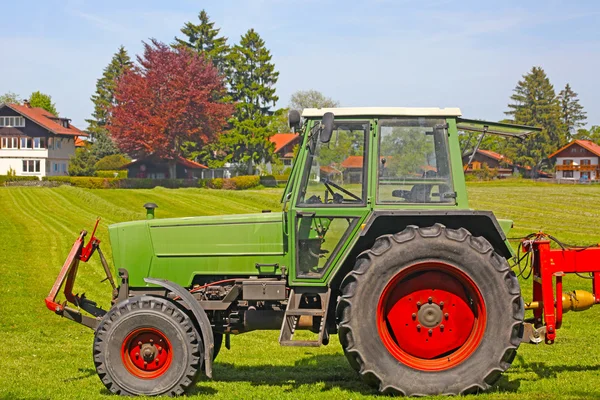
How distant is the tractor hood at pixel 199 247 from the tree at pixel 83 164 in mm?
74036

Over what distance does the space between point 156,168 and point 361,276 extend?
7616 cm

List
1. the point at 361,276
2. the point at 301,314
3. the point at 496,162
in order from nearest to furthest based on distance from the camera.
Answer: the point at 361,276 < the point at 301,314 < the point at 496,162

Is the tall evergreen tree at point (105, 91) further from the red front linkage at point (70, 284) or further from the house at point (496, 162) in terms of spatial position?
the red front linkage at point (70, 284)

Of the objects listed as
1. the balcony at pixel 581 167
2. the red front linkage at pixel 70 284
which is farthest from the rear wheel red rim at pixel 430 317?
the balcony at pixel 581 167

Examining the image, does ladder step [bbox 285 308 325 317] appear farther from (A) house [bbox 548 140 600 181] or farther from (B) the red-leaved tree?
(A) house [bbox 548 140 600 181]

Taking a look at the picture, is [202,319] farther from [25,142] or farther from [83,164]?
[25,142]

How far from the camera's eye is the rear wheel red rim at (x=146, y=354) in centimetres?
787

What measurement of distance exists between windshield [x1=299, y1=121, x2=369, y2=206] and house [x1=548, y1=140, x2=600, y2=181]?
99.6 metres

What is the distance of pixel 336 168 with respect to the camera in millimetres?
7887

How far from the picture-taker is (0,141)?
8456cm

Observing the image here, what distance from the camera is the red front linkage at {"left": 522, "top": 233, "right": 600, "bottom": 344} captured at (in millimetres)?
7863

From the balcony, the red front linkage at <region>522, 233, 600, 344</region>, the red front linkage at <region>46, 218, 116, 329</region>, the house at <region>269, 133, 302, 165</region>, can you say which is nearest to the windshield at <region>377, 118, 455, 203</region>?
the red front linkage at <region>522, 233, 600, 344</region>

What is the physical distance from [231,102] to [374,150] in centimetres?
7296

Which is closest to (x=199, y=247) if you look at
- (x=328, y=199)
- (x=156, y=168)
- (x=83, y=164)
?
(x=328, y=199)
